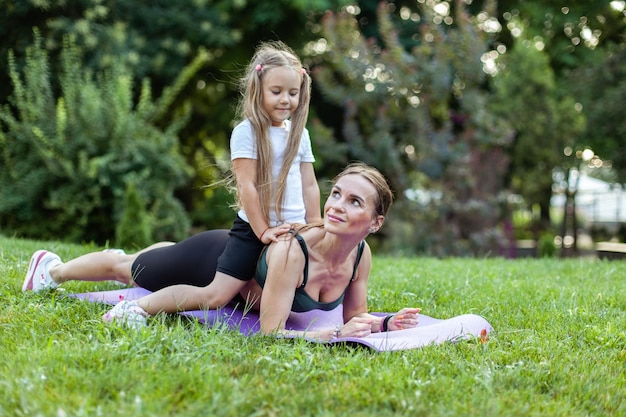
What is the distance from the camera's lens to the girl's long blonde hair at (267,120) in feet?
12.9

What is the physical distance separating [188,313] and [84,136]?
712 centimetres

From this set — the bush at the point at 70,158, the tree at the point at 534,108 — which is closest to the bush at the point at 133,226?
the bush at the point at 70,158

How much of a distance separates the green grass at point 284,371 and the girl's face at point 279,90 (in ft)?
4.32

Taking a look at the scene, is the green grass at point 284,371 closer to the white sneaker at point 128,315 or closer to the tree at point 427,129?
the white sneaker at point 128,315

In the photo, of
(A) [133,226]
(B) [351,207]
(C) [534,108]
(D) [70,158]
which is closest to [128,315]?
(B) [351,207]

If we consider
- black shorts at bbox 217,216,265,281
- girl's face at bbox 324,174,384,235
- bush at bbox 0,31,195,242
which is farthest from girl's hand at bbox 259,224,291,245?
bush at bbox 0,31,195,242

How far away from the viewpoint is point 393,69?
1131 centimetres

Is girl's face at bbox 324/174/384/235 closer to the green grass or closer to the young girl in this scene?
the young girl

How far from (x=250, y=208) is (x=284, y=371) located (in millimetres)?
1217

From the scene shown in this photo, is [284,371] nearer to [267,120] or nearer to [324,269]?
[324,269]

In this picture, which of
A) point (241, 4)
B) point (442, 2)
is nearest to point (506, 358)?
point (241, 4)

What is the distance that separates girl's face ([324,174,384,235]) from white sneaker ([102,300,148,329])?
3.45 feet

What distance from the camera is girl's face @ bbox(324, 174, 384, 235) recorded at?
3539 mm

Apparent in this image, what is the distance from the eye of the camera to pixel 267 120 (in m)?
4.00
